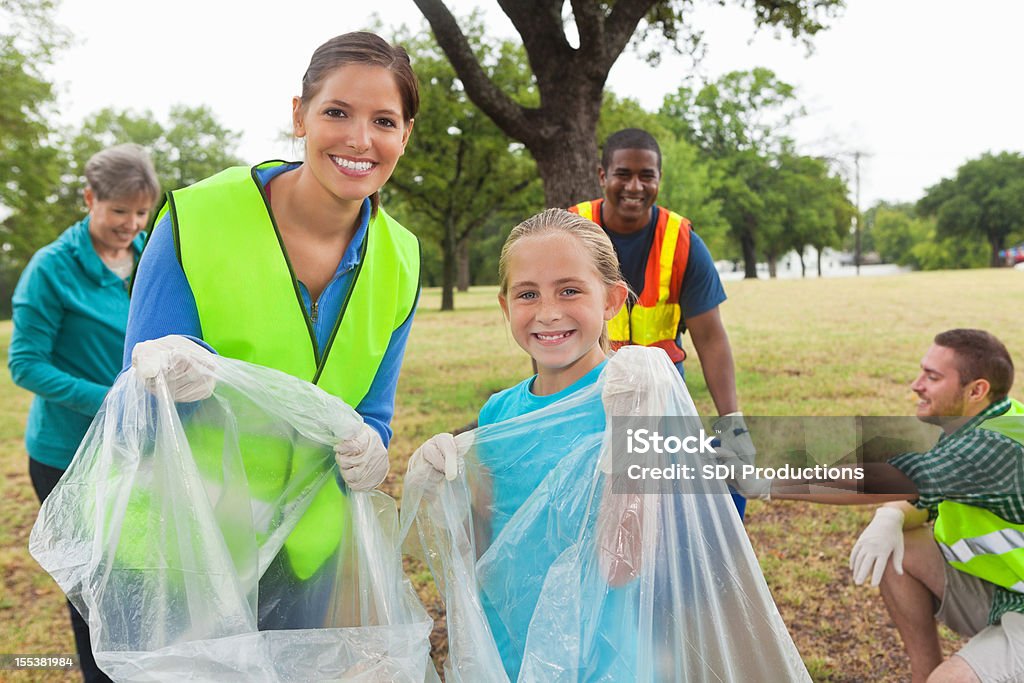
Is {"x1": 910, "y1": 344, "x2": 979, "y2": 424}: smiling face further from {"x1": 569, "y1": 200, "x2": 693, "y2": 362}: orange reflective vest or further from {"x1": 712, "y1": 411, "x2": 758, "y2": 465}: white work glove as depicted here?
{"x1": 569, "y1": 200, "x2": 693, "y2": 362}: orange reflective vest

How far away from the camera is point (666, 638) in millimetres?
1582

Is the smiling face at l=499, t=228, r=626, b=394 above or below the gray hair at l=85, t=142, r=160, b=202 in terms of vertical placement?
below

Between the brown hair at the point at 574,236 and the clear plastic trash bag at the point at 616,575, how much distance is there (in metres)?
0.34

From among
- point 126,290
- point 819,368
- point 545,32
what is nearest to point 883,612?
point 126,290

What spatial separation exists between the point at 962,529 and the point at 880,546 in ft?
0.91

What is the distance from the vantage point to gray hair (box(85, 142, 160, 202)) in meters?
2.77

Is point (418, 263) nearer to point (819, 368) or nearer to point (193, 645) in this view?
point (193, 645)

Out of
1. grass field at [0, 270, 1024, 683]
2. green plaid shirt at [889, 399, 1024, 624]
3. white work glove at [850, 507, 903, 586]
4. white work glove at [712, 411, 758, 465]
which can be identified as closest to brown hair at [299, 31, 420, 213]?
white work glove at [712, 411, 758, 465]

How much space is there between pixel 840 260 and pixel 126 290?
225ft

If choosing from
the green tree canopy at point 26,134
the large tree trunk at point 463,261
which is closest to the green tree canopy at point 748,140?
the large tree trunk at point 463,261

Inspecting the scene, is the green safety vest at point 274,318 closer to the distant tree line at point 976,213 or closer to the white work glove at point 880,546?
the white work glove at point 880,546

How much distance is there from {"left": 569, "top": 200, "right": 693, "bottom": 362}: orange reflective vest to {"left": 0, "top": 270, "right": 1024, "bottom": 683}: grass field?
1464 millimetres

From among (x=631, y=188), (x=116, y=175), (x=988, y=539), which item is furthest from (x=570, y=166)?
(x=988, y=539)

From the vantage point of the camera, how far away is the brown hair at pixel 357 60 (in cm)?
167
